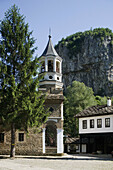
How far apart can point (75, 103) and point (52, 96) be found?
1192 inches

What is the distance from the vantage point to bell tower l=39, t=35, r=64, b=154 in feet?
91.7

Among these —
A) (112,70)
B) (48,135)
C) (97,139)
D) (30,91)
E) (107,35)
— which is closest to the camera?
(30,91)

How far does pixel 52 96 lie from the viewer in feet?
92.5

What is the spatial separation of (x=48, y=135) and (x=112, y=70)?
73759 millimetres

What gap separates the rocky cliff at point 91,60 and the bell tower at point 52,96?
2645 inches

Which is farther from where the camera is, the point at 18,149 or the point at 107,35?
the point at 107,35

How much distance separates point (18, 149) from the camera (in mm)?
26812

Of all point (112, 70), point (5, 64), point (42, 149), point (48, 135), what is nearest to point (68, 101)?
point (48, 135)

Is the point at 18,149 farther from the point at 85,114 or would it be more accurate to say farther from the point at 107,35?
the point at 107,35

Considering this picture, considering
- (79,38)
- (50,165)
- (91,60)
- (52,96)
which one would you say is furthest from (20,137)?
(79,38)

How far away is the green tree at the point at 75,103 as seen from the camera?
5309cm

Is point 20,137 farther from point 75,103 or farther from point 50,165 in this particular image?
point 75,103

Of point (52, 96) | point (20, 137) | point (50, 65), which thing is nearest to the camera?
point (20, 137)

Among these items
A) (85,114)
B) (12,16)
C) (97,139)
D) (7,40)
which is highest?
(12,16)
